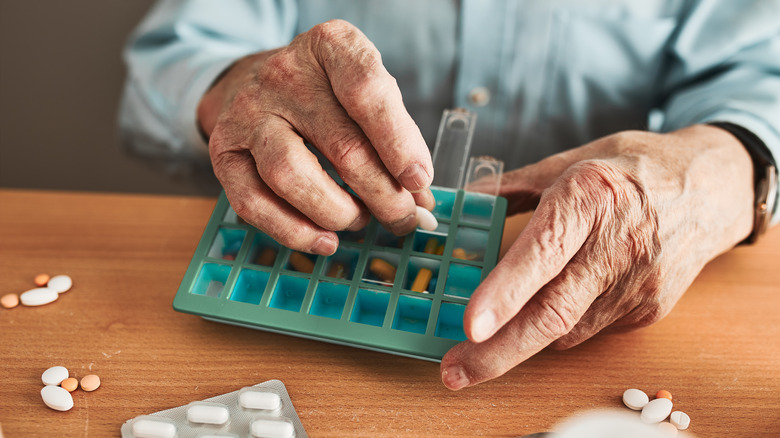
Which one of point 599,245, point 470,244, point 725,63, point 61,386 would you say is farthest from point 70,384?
point 725,63

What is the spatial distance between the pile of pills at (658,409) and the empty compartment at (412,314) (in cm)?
22

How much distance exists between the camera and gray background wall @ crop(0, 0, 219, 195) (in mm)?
1605

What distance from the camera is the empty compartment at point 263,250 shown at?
0.67 metres

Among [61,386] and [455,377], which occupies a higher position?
[455,377]

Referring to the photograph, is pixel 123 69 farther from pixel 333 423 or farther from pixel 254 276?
pixel 333 423

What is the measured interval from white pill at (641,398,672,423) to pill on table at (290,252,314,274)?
374 mm

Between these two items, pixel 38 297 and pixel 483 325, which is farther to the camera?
pixel 38 297

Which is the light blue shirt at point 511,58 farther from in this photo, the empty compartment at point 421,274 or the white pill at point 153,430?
the white pill at point 153,430

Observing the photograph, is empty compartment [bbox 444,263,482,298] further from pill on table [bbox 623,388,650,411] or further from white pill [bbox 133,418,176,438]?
white pill [bbox 133,418,176,438]

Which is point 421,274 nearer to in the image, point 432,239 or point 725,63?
point 432,239

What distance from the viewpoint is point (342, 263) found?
670mm

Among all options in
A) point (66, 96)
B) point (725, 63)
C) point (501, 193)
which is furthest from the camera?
point (66, 96)

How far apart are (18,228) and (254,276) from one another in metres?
0.44

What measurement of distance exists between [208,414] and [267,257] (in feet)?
0.66
